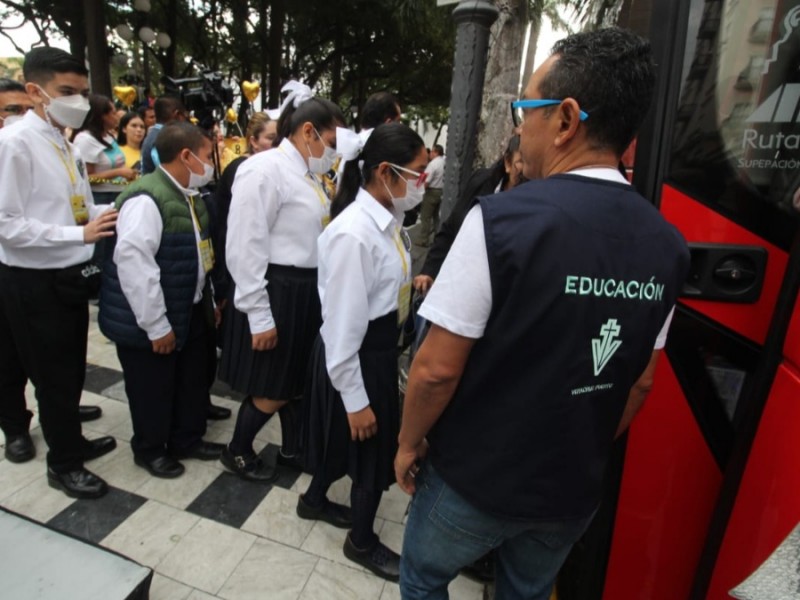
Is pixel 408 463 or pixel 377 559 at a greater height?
pixel 408 463

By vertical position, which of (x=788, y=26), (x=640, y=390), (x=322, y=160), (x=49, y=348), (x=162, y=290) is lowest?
(x=49, y=348)

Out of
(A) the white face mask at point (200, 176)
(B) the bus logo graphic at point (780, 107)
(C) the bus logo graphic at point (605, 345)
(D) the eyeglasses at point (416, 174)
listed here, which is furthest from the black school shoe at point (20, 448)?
(B) the bus logo graphic at point (780, 107)

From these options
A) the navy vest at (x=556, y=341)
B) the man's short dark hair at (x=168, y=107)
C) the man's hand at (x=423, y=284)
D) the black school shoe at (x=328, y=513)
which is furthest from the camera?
the man's short dark hair at (x=168, y=107)

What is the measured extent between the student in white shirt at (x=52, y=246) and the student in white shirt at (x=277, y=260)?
0.56 metres

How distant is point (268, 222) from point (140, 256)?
21.0 inches

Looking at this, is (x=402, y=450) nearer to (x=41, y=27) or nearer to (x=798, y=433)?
(x=798, y=433)

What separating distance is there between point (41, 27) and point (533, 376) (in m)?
19.0

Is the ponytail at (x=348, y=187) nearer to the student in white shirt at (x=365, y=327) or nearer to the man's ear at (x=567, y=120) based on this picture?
the student in white shirt at (x=365, y=327)

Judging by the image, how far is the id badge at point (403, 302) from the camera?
1.88 m

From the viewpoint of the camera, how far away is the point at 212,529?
2.26 m

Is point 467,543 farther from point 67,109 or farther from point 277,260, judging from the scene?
point 67,109

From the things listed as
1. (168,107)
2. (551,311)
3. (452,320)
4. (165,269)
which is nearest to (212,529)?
(165,269)

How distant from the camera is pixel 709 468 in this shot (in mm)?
1390

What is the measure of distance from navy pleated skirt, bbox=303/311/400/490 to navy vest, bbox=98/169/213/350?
77 centimetres
